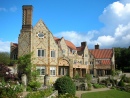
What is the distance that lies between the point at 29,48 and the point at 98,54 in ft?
107

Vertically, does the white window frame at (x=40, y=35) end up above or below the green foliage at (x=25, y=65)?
above

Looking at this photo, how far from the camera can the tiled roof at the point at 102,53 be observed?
2704 inches

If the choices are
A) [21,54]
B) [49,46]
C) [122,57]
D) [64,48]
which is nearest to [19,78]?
[21,54]

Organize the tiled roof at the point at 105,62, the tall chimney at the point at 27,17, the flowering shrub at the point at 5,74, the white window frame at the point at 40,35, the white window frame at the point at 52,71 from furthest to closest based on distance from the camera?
the tiled roof at the point at 105,62 → the white window frame at the point at 52,71 → the white window frame at the point at 40,35 → the tall chimney at the point at 27,17 → the flowering shrub at the point at 5,74

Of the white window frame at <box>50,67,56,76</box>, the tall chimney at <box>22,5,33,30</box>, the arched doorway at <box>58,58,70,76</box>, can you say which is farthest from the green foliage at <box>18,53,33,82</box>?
the arched doorway at <box>58,58,70,76</box>

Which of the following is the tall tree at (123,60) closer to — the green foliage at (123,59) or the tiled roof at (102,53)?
the green foliage at (123,59)

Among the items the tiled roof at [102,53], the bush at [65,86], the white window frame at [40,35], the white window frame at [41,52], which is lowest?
the bush at [65,86]

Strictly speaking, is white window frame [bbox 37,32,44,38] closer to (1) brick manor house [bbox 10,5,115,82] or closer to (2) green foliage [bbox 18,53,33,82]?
(1) brick manor house [bbox 10,5,115,82]

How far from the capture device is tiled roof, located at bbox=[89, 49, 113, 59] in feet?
225

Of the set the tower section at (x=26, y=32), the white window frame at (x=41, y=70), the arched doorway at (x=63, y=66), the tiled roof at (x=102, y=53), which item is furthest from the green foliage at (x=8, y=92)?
the tiled roof at (x=102, y=53)

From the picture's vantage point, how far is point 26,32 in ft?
139

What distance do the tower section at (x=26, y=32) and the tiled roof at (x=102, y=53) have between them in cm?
3173

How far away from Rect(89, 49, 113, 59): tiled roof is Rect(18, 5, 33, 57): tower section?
31728 millimetres

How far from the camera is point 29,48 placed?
1646 inches
